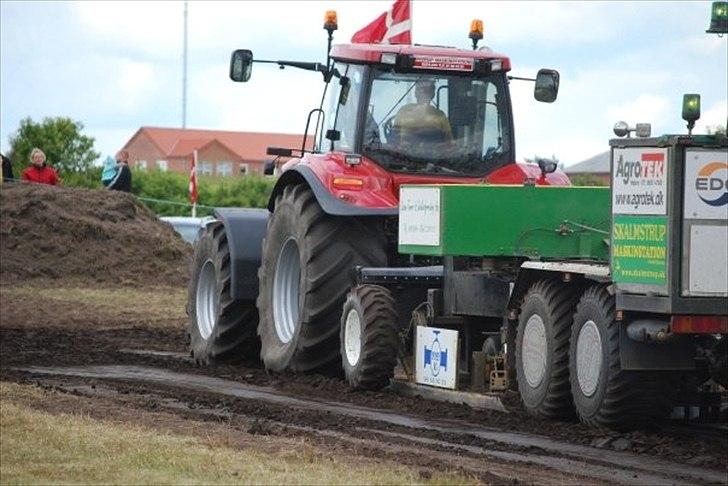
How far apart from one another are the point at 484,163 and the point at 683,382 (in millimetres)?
4617

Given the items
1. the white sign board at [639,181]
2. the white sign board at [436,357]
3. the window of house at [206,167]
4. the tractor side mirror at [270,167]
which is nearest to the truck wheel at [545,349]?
the white sign board at [436,357]

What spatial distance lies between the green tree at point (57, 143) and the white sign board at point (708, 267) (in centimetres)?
6414

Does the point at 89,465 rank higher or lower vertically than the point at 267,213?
lower

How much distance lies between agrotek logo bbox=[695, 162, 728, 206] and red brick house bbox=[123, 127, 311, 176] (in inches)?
5084

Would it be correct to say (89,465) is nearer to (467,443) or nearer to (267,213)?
(467,443)

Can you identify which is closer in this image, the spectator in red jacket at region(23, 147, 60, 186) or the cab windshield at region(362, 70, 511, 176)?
the cab windshield at region(362, 70, 511, 176)

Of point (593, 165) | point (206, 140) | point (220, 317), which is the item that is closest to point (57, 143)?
point (593, 165)

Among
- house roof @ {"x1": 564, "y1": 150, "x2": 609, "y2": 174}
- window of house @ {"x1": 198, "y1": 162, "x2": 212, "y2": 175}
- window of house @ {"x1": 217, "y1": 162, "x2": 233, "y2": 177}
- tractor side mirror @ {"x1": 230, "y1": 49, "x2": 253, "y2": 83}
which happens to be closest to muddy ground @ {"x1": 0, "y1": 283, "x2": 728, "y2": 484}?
tractor side mirror @ {"x1": 230, "y1": 49, "x2": 253, "y2": 83}

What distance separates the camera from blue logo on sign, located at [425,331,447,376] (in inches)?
586

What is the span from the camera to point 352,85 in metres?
16.9

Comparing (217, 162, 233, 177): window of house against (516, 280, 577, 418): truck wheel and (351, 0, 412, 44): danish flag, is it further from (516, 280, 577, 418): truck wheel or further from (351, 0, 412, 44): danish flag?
(516, 280, 577, 418): truck wheel

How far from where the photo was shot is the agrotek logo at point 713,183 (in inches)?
459

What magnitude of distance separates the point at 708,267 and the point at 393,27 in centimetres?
705

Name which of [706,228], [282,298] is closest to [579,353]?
[706,228]
